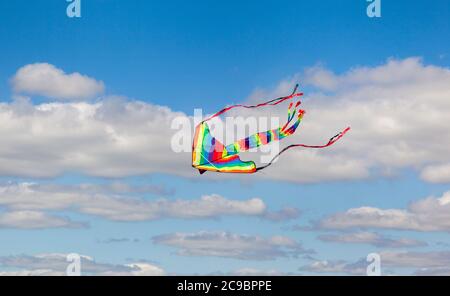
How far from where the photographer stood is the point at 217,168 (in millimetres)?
113562

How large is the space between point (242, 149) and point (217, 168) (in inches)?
193
